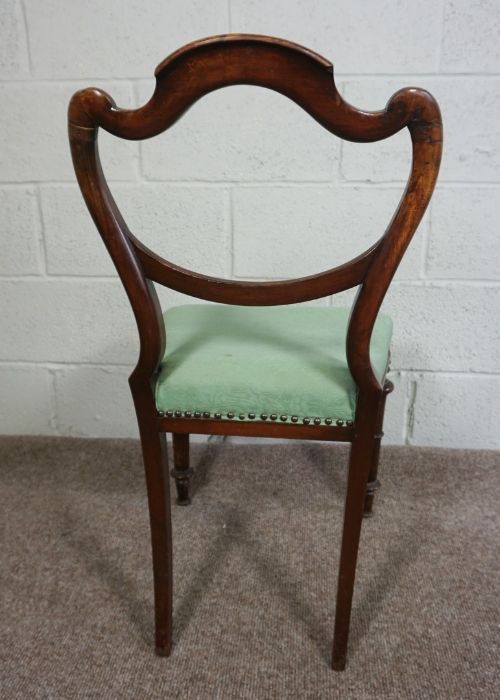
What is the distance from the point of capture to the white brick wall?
1620 mm

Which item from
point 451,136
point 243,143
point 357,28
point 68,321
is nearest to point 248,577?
point 68,321

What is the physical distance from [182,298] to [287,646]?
1017 mm

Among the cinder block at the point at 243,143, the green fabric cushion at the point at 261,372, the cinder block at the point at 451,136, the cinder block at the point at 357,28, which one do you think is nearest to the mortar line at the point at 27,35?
the cinder block at the point at 243,143

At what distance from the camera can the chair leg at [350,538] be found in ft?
3.46

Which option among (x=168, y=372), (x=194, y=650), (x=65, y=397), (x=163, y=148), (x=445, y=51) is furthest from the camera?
(x=65, y=397)

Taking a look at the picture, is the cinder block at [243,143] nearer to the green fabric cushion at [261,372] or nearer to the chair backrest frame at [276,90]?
the green fabric cushion at [261,372]

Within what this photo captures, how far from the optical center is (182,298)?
1.88 metres

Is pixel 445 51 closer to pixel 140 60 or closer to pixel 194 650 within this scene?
pixel 140 60

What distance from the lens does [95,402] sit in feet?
6.59

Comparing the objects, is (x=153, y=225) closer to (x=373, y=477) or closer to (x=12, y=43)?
(x=12, y=43)

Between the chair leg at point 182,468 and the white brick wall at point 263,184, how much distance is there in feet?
1.50

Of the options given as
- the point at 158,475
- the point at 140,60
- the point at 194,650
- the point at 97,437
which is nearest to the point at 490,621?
the point at 194,650

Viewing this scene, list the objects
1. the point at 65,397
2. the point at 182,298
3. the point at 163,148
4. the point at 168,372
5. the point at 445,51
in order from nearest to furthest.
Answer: the point at 168,372 < the point at 445,51 < the point at 163,148 < the point at 182,298 < the point at 65,397

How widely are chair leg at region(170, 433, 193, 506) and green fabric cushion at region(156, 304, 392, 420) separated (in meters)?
0.44
